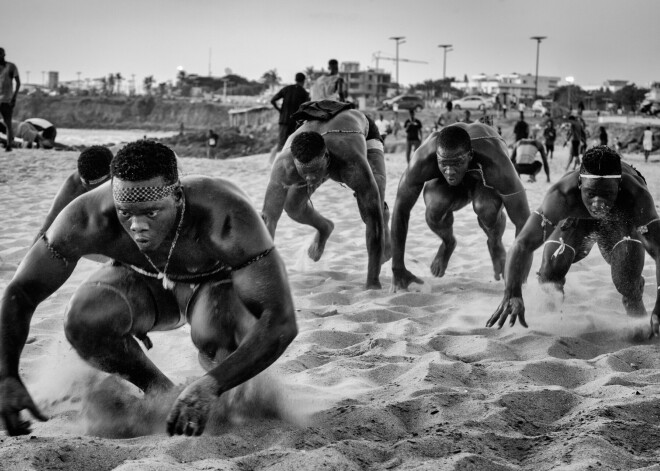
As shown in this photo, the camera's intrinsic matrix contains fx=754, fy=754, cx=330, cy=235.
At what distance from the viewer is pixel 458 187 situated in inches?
225

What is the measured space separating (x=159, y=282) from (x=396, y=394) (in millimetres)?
1067

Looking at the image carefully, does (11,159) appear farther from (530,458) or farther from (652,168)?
(652,168)

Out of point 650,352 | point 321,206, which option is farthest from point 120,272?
point 321,206

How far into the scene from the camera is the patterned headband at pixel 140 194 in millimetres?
2617

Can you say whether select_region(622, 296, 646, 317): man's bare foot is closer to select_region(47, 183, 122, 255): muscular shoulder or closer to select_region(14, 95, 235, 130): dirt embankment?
select_region(47, 183, 122, 255): muscular shoulder

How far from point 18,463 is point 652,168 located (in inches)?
802

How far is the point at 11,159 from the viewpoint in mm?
13023

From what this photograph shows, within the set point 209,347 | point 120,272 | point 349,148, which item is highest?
point 349,148

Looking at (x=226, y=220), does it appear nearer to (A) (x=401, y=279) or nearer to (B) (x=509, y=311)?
(B) (x=509, y=311)

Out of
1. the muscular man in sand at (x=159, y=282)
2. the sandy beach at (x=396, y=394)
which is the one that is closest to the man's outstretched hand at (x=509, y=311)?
the sandy beach at (x=396, y=394)

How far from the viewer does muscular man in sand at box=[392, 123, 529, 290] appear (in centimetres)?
514

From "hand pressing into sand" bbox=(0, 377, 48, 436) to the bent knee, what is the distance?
36 cm

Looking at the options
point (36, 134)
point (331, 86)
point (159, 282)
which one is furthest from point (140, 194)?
point (36, 134)

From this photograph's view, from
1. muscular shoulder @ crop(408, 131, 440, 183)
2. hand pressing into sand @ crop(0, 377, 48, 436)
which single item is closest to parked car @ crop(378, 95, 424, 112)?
muscular shoulder @ crop(408, 131, 440, 183)
